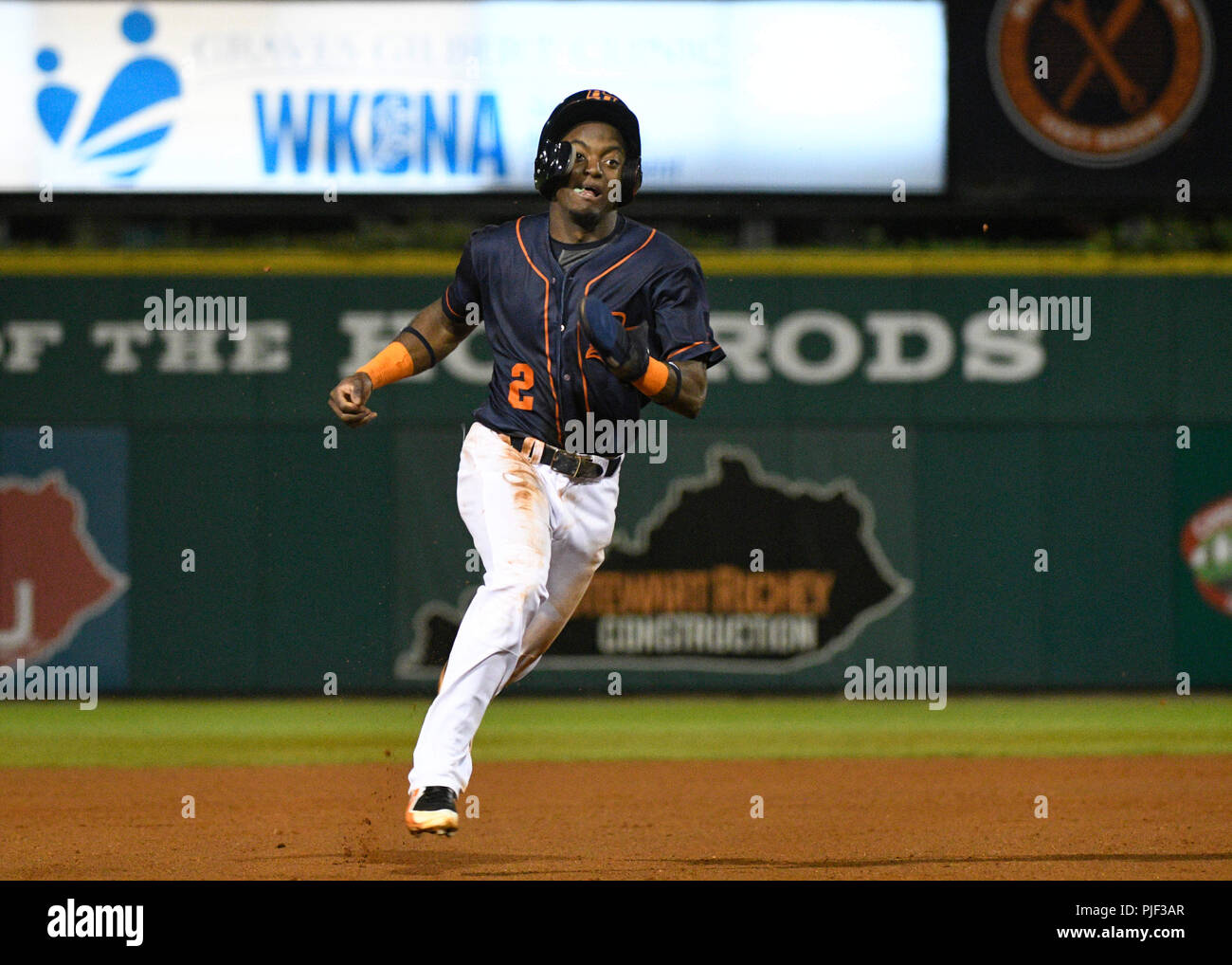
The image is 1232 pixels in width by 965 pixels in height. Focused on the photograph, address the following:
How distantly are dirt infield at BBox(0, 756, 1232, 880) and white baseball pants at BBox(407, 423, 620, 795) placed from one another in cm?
69

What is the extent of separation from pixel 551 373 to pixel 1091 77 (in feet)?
28.0

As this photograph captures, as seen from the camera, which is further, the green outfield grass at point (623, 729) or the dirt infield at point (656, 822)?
the green outfield grass at point (623, 729)

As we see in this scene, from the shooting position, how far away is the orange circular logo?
1228 cm

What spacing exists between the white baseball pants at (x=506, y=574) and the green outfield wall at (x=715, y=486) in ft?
20.2

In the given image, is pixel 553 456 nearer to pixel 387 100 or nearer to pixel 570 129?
pixel 570 129

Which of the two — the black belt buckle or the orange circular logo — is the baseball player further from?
the orange circular logo

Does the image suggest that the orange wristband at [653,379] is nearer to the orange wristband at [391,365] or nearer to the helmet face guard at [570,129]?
the helmet face guard at [570,129]

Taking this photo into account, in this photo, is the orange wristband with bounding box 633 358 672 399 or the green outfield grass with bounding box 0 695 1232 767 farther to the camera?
the green outfield grass with bounding box 0 695 1232 767

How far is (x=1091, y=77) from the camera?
12.4 meters

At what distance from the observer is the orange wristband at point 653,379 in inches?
186

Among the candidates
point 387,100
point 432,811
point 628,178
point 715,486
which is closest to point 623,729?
point 715,486

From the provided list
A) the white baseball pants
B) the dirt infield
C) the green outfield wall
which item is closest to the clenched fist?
the white baseball pants

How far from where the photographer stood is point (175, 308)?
11.6m

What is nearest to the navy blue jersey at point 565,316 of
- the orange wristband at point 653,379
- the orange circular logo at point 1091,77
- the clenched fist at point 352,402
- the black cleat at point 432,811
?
the orange wristband at point 653,379
